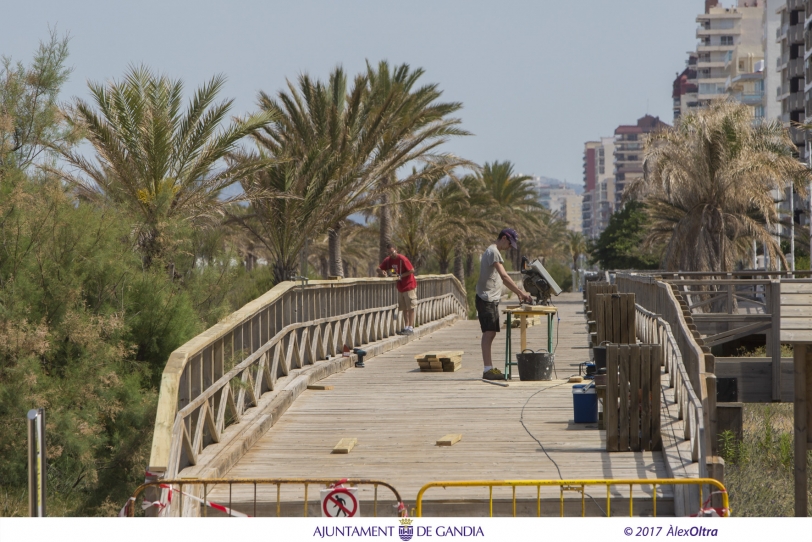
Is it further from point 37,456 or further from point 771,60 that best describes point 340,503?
point 771,60

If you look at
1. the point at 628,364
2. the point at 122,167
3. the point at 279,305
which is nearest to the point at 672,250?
the point at 122,167

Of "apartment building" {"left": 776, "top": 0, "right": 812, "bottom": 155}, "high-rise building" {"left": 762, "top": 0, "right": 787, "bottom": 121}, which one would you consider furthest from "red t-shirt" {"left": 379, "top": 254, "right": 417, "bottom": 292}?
"high-rise building" {"left": 762, "top": 0, "right": 787, "bottom": 121}

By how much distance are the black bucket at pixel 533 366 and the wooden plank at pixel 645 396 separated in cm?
447

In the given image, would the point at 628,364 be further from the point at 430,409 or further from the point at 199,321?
the point at 199,321

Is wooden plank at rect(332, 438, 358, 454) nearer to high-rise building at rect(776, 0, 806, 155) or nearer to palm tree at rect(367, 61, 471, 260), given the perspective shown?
palm tree at rect(367, 61, 471, 260)

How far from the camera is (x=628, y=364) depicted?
28.0 feet

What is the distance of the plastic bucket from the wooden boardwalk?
0.13 m

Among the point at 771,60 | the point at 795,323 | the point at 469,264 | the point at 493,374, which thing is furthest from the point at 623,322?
the point at 771,60

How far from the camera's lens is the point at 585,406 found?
1004 cm

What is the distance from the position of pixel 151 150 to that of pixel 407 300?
566 centimetres

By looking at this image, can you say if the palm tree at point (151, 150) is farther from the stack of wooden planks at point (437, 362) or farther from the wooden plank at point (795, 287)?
the wooden plank at point (795, 287)

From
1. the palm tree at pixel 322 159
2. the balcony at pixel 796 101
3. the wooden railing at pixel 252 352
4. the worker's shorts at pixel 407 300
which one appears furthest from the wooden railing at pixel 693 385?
the balcony at pixel 796 101

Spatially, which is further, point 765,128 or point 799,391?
point 765,128
